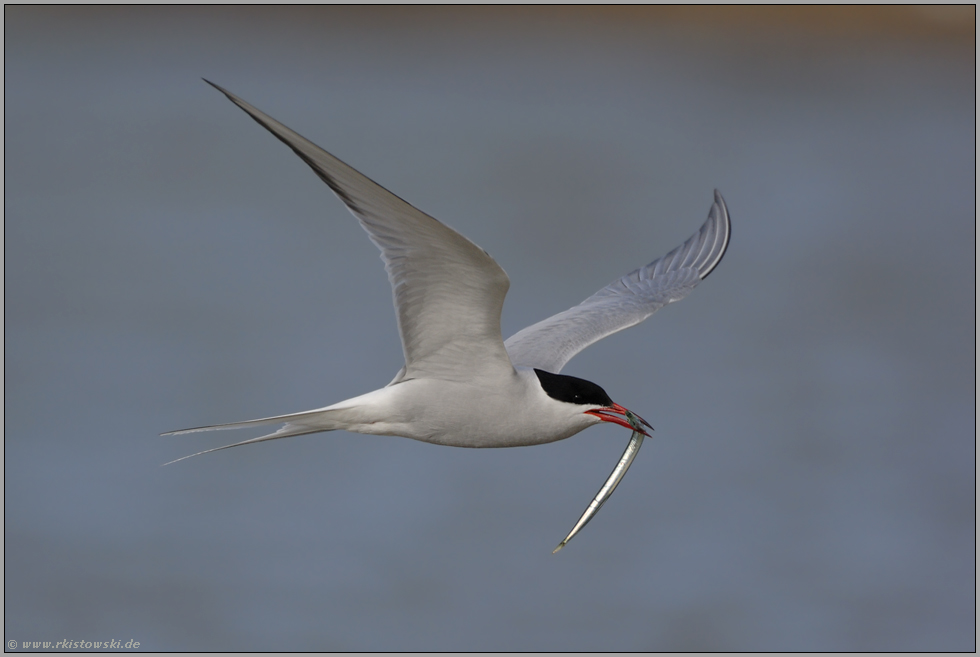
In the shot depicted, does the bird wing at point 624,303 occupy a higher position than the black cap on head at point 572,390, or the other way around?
the bird wing at point 624,303

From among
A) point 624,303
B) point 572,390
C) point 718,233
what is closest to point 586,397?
point 572,390

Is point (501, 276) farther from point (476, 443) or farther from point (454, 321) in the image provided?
point (476, 443)

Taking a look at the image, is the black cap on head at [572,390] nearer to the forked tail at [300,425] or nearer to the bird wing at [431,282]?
the bird wing at [431,282]

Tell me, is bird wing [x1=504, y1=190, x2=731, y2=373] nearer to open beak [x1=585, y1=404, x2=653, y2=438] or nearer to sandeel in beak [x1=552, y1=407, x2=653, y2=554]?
sandeel in beak [x1=552, y1=407, x2=653, y2=554]

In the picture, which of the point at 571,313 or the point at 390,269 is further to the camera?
the point at 571,313

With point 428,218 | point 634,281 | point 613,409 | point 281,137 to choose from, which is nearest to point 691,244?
point 634,281

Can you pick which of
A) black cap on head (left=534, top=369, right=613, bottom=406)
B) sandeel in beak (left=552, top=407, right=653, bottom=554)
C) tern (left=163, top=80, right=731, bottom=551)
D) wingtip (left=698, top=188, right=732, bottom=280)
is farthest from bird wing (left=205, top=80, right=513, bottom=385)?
wingtip (left=698, top=188, right=732, bottom=280)

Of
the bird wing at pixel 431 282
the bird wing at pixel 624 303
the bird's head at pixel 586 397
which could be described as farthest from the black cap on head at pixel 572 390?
the bird wing at pixel 624 303
